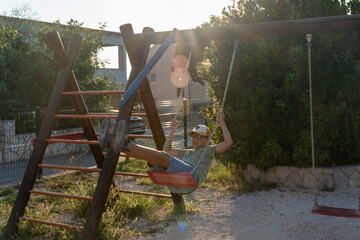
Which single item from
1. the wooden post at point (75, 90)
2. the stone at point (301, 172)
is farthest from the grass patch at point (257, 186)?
the wooden post at point (75, 90)

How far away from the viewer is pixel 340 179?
7.05m

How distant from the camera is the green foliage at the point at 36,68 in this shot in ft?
40.8

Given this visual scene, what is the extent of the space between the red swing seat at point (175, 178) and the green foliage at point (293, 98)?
10.9 ft

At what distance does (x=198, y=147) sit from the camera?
5148mm

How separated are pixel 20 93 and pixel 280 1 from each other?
8.35m

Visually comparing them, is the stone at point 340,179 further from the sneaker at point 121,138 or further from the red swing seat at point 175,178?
the sneaker at point 121,138

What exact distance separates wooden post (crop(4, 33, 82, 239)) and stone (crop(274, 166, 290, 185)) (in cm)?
395

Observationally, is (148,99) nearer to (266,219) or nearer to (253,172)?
(266,219)

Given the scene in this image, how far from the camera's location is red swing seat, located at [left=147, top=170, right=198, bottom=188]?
411 centimetres

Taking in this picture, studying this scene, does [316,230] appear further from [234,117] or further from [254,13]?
[254,13]

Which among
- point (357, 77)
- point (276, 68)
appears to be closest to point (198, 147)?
point (276, 68)

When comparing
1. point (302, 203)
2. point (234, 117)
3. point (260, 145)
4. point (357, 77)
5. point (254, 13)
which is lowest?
point (302, 203)

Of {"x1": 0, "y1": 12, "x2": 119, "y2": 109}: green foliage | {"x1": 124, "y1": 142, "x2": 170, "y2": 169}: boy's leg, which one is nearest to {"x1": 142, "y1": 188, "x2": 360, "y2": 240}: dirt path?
{"x1": 124, "y1": 142, "x2": 170, "y2": 169}: boy's leg

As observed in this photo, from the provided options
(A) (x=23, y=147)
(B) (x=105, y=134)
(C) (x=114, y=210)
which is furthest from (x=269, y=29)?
(A) (x=23, y=147)
